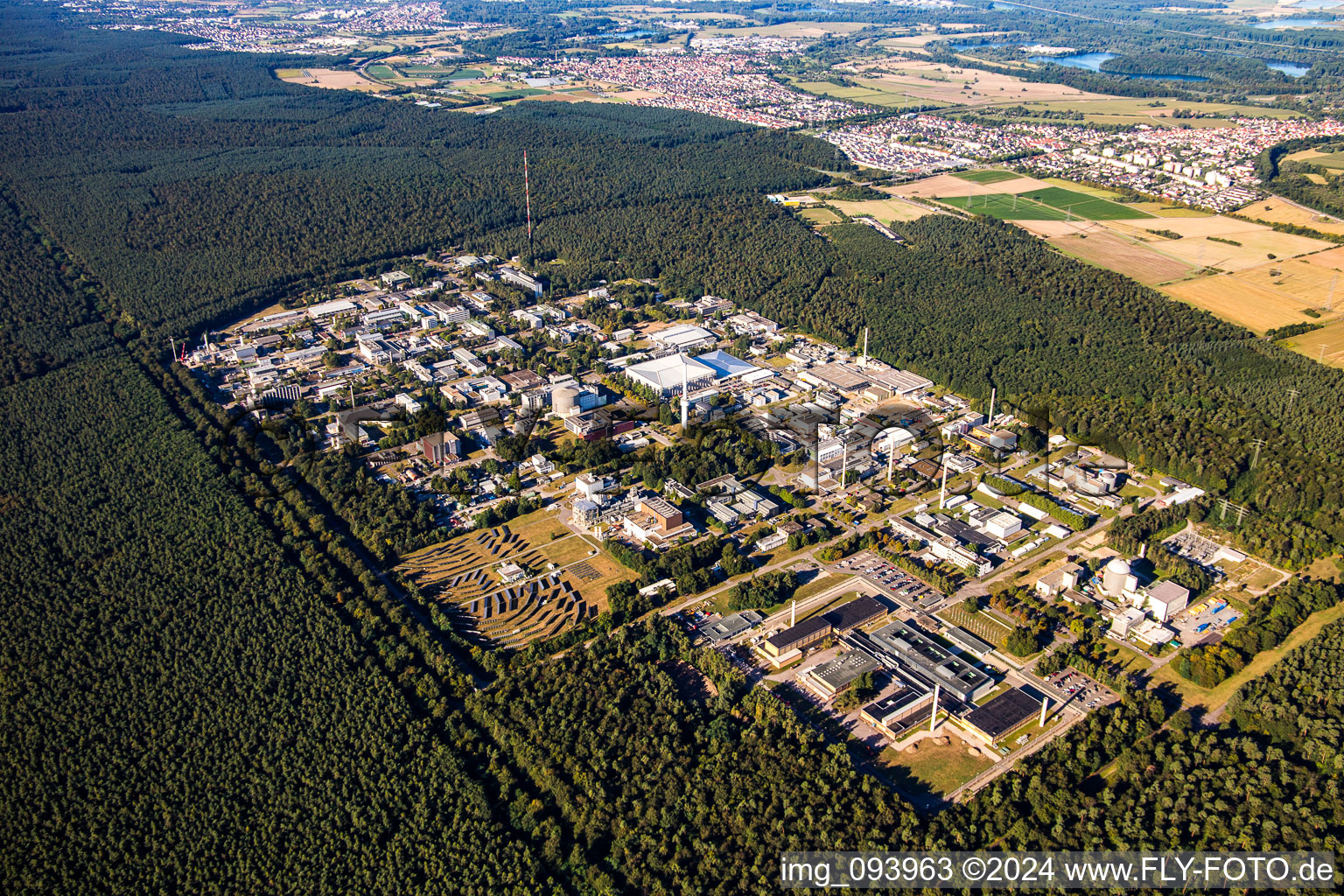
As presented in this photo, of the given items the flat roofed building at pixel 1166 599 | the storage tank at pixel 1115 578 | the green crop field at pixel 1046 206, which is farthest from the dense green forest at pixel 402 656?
the green crop field at pixel 1046 206

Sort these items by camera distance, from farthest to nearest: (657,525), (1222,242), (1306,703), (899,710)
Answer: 1. (1222,242)
2. (657,525)
3. (899,710)
4. (1306,703)

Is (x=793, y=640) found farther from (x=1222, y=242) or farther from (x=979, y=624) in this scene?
(x=1222, y=242)

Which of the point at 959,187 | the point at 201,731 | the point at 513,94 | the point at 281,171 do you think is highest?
the point at 513,94

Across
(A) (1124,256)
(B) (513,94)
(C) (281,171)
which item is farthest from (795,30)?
(A) (1124,256)

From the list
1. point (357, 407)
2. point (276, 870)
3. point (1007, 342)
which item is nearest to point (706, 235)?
point (1007, 342)

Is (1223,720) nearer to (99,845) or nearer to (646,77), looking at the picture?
(99,845)

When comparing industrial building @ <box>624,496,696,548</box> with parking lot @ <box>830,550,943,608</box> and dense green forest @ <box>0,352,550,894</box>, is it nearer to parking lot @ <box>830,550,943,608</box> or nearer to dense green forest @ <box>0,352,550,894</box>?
parking lot @ <box>830,550,943,608</box>

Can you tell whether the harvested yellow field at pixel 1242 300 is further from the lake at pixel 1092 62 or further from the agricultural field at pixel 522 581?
the lake at pixel 1092 62

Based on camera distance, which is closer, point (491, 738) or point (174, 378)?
point (491, 738)

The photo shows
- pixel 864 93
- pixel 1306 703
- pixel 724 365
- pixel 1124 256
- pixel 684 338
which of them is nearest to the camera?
pixel 1306 703
